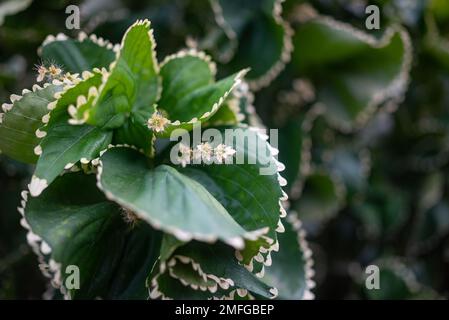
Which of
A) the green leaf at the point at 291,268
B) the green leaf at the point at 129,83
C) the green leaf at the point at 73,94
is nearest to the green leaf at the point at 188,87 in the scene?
the green leaf at the point at 129,83

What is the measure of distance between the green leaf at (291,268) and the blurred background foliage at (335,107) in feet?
0.70

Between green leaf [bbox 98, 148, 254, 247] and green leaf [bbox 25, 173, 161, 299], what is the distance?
0.24 feet

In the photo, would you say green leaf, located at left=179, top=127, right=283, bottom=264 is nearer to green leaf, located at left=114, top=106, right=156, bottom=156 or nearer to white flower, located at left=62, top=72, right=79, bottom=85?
green leaf, located at left=114, top=106, right=156, bottom=156

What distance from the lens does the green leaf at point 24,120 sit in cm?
72

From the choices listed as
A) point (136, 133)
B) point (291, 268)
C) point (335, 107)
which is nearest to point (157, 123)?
point (136, 133)

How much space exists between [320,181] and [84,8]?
622mm

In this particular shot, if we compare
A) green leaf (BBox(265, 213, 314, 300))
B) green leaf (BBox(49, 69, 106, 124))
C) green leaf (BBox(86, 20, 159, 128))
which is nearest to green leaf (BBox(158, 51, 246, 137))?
green leaf (BBox(86, 20, 159, 128))

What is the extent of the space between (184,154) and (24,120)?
20cm

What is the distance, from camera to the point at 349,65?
1.21 metres

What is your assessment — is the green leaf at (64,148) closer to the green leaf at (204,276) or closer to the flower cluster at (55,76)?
the flower cluster at (55,76)

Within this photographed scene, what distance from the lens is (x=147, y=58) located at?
31.4 inches

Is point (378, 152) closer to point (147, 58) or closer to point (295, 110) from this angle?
point (295, 110)

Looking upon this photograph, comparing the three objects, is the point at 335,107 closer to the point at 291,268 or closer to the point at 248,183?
the point at 291,268
